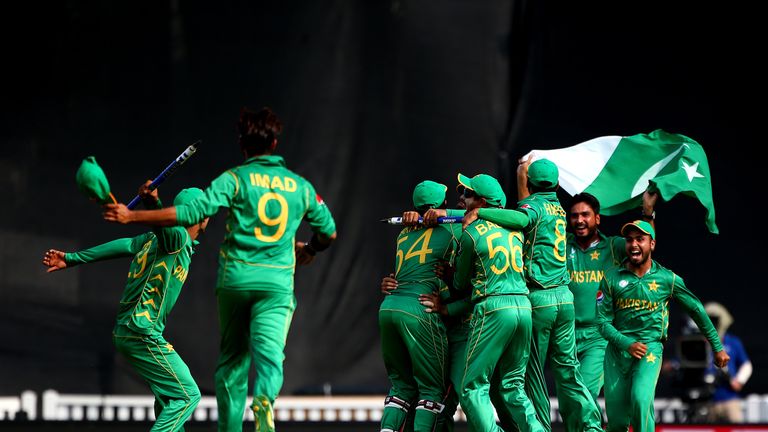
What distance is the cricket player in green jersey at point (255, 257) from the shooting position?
6.79 metres

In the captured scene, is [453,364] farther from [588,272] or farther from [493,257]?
[588,272]

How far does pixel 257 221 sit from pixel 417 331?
1708 millimetres

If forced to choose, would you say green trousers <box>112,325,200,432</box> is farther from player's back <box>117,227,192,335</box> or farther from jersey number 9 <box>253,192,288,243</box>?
jersey number 9 <box>253,192,288,243</box>

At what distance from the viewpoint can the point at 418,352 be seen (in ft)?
26.8

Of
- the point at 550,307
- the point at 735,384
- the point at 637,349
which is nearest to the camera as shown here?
the point at 550,307

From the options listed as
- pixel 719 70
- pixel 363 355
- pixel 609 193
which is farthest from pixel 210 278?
pixel 719 70

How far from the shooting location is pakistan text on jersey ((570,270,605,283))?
9.52m

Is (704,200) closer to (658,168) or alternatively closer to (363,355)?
(658,168)

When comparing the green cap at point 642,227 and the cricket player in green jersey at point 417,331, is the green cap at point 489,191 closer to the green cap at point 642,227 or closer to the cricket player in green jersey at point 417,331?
the cricket player in green jersey at point 417,331

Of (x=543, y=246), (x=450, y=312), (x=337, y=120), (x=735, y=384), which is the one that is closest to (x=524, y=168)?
(x=543, y=246)

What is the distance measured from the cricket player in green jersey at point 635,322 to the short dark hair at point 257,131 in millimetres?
3142

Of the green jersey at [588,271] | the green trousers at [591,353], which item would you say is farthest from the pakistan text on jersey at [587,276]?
the green trousers at [591,353]

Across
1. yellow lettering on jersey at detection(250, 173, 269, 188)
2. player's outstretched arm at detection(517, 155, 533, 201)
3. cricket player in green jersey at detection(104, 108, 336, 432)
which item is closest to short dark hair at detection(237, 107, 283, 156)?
cricket player in green jersey at detection(104, 108, 336, 432)

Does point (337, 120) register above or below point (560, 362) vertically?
above
